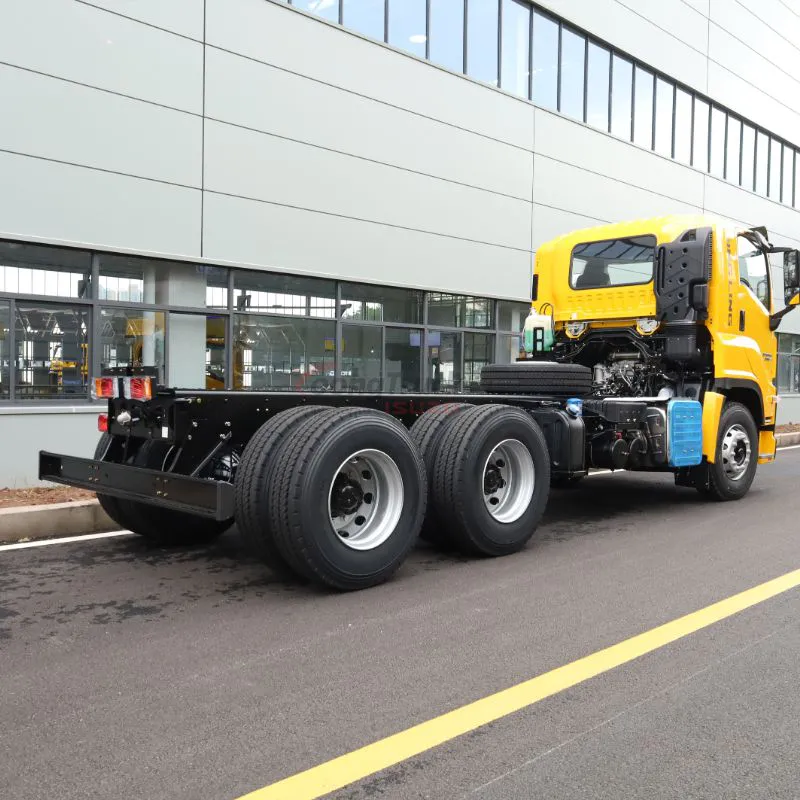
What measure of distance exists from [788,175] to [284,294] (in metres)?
19.3

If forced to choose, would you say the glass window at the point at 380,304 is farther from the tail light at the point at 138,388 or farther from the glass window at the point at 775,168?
the glass window at the point at 775,168

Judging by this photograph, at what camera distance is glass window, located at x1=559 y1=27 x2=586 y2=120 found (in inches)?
648

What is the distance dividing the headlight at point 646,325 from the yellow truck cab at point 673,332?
0.04ft

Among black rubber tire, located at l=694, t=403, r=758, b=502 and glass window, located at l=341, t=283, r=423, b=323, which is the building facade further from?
black rubber tire, located at l=694, t=403, r=758, b=502

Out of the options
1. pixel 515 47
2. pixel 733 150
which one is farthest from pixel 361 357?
pixel 733 150

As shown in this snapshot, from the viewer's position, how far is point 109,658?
3812mm

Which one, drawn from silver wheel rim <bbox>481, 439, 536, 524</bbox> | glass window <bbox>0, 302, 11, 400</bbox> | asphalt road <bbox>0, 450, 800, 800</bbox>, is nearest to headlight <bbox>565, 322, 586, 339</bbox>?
silver wheel rim <bbox>481, 439, 536, 524</bbox>

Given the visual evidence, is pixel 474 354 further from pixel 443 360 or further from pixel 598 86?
pixel 598 86

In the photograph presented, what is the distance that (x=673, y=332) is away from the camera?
823cm

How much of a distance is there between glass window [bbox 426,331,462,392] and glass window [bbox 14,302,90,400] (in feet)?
20.1

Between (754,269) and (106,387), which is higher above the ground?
(754,269)

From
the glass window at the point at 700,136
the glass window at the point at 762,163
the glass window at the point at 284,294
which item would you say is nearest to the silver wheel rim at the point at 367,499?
the glass window at the point at 284,294

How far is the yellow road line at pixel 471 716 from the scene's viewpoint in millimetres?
2686

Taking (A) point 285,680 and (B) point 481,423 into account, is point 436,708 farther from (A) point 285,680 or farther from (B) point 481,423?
(B) point 481,423
